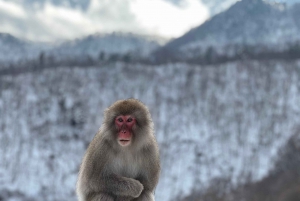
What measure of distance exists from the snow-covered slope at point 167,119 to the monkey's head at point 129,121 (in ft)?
121

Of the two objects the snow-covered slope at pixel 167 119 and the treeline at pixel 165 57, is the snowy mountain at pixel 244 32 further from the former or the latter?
the snow-covered slope at pixel 167 119

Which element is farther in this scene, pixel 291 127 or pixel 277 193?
pixel 291 127

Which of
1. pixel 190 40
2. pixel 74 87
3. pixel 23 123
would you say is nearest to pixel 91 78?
pixel 74 87

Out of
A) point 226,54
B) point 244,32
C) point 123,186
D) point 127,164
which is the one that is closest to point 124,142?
point 127,164

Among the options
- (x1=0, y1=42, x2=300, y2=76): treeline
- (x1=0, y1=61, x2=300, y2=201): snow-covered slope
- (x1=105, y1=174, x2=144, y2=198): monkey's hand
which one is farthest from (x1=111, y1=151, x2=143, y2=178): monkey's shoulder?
(x1=0, y1=42, x2=300, y2=76): treeline

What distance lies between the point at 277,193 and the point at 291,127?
10.3 m

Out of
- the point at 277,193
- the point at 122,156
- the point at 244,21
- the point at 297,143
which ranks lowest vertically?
the point at 277,193

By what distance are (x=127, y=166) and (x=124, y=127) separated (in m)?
0.63

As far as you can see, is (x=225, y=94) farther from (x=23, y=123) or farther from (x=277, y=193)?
(x=23, y=123)

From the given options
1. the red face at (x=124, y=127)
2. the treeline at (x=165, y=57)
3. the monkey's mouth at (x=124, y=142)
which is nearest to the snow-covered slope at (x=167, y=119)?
the treeline at (x=165, y=57)

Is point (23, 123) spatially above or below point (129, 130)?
below

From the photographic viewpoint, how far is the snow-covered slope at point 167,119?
4400cm

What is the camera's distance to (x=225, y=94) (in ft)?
171

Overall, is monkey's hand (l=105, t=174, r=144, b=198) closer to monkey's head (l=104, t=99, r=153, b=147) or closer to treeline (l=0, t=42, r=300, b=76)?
monkey's head (l=104, t=99, r=153, b=147)
